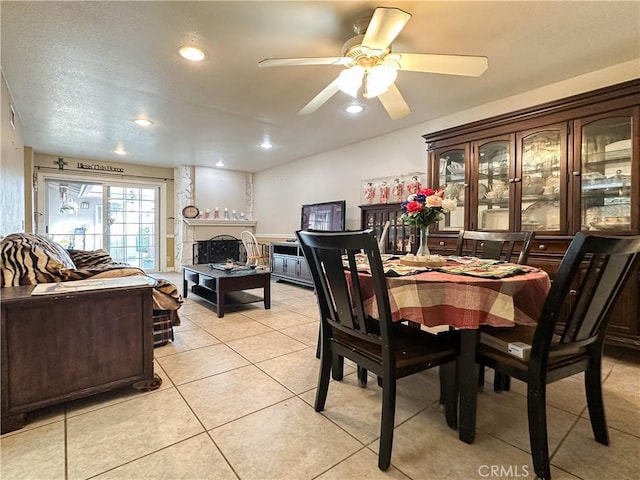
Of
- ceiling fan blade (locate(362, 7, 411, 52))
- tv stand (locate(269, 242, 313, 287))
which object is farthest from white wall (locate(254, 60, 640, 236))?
ceiling fan blade (locate(362, 7, 411, 52))

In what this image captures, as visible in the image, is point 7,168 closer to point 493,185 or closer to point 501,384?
point 501,384

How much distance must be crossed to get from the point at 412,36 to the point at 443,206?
1256mm

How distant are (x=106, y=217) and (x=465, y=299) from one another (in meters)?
7.11

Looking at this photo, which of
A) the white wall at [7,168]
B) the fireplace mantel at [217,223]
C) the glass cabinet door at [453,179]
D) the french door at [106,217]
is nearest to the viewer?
the white wall at [7,168]

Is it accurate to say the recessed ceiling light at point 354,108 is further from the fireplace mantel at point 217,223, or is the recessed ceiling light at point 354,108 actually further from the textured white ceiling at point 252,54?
the fireplace mantel at point 217,223

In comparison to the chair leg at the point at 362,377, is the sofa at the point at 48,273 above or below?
above

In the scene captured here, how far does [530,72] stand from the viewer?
8.60ft

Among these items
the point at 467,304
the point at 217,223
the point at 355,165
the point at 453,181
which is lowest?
the point at 467,304

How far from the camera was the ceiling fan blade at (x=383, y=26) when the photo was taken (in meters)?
1.48

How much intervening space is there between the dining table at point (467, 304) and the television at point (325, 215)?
3.40m

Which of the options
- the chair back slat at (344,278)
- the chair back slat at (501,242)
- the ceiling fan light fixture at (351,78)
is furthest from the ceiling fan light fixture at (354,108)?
the chair back slat at (344,278)

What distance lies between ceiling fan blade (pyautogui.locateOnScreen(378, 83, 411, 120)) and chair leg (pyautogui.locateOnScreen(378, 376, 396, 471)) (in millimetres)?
1837

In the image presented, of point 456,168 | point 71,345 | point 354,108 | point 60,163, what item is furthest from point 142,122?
point 456,168

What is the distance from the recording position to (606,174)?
2.37 meters
